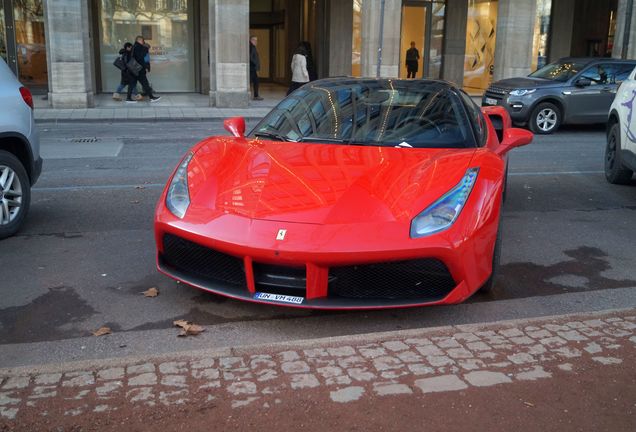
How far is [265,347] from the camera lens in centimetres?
389

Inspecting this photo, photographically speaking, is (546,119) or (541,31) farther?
(541,31)

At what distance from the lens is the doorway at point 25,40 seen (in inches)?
875

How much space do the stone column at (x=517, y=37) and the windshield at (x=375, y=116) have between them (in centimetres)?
1672

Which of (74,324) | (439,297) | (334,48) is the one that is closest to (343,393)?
(439,297)

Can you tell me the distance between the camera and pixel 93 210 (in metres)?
7.43

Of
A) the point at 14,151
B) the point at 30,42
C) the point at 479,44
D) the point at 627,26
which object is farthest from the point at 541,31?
the point at 14,151

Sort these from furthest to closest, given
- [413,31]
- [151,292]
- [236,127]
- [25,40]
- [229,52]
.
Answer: [413,31]
[25,40]
[229,52]
[236,127]
[151,292]

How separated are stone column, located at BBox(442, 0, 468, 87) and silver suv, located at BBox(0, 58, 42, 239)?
21569 millimetres

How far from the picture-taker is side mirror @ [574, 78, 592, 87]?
15711mm

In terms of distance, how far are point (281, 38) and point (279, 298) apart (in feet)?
91.1

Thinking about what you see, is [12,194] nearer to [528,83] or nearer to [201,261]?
[201,261]

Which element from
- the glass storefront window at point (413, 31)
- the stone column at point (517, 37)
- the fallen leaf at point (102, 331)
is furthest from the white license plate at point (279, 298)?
the glass storefront window at point (413, 31)

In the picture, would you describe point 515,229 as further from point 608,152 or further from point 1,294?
point 1,294

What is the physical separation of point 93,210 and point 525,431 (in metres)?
5.51
